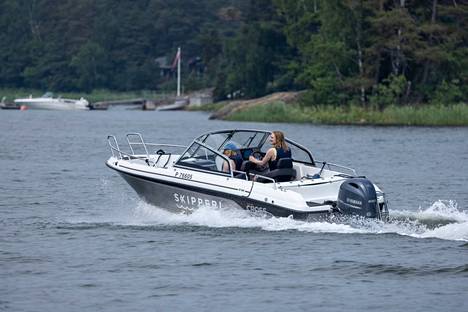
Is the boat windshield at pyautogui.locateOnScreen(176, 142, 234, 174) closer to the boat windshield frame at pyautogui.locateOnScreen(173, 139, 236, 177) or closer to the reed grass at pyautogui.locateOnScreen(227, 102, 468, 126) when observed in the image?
the boat windshield frame at pyautogui.locateOnScreen(173, 139, 236, 177)

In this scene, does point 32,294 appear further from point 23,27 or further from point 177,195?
point 23,27

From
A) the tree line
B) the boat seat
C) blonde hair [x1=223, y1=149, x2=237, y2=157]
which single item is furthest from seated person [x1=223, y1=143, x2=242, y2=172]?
the tree line

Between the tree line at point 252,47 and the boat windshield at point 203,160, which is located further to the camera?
the tree line at point 252,47

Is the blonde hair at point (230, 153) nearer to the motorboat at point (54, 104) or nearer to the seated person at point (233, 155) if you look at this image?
the seated person at point (233, 155)

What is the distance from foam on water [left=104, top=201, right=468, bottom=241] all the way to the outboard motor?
17 centimetres

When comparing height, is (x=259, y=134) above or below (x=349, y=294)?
above

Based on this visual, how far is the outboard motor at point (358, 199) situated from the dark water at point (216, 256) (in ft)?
0.94

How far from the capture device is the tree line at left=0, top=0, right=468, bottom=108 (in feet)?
201

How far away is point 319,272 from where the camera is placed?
692 inches

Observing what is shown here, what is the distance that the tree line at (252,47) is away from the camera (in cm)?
6138

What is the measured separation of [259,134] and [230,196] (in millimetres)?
2035

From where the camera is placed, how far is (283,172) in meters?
21.3

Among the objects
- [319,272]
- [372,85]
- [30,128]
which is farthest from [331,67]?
[319,272]

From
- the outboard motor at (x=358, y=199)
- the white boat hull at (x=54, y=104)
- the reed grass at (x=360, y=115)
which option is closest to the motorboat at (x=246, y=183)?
the outboard motor at (x=358, y=199)
